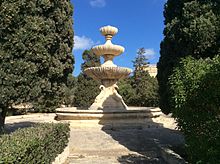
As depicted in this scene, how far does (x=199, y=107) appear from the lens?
6148 millimetres

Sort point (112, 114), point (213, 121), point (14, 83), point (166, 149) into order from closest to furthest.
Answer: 1. point (213, 121)
2. point (14, 83)
3. point (166, 149)
4. point (112, 114)

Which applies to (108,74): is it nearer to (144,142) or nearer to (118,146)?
(144,142)

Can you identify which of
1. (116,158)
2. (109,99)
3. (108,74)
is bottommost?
(116,158)

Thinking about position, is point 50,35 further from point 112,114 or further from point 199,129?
point 112,114

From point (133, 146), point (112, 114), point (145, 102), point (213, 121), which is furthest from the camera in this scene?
point (145, 102)

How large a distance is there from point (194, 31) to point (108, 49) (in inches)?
405

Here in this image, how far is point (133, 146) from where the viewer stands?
1013 cm

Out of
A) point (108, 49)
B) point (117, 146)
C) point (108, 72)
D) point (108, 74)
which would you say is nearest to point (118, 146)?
point (117, 146)

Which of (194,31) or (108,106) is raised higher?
(194,31)

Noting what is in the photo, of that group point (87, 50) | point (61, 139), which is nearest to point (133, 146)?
point (61, 139)

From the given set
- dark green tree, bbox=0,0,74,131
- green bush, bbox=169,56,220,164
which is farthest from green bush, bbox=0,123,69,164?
green bush, bbox=169,56,220,164

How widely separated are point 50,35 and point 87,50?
35143 millimetres

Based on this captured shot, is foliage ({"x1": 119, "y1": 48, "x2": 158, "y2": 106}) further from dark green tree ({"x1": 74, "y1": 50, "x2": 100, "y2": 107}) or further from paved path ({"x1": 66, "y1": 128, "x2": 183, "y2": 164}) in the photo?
paved path ({"x1": 66, "y1": 128, "x2": 183, "y2": 164})

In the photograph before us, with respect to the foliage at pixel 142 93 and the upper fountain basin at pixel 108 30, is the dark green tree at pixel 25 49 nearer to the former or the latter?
the upper fountain basin at pixel 108 30
